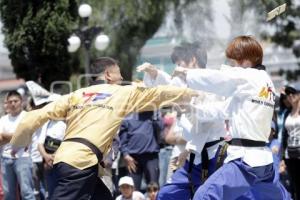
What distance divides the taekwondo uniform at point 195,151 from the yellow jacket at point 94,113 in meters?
0.50

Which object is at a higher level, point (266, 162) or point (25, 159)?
point (266, 162)

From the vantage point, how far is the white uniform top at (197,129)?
651cm

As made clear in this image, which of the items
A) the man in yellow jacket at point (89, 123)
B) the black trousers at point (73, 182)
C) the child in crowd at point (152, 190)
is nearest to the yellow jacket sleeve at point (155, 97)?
the man in yellow jacket at point (89, 123)

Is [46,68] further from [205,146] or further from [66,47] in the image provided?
[205,146]

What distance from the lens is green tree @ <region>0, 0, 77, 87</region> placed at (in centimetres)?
1580

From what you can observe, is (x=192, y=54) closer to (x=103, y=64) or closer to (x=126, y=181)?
(x=103, y=64)

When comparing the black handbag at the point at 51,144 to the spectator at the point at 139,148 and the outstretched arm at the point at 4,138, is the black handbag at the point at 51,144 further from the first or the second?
the outstretched arm at the point at 4,138

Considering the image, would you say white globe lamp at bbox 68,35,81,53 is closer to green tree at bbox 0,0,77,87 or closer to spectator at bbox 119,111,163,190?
green tree at bbox 0,0,77,87

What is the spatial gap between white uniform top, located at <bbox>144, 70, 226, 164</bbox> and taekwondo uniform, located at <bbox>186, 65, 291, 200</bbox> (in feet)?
2.73

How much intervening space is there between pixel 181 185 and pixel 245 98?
52.2 inches

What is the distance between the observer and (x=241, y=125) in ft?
18.3

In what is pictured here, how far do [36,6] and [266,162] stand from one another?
37.2 feet

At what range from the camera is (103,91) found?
19.4 ft

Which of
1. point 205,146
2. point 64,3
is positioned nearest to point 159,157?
point 205,146
